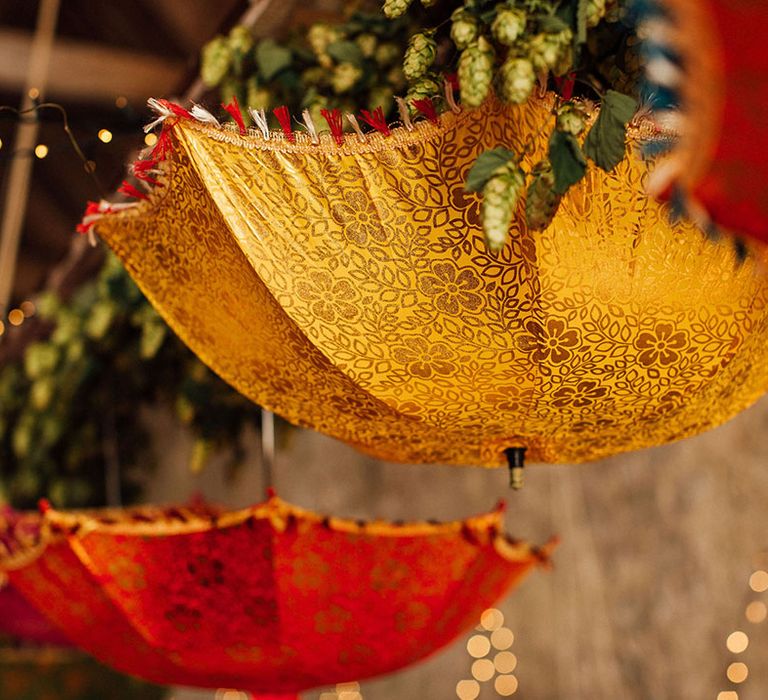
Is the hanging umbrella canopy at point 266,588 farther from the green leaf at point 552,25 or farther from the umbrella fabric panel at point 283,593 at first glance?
the green leaf at point 552,25

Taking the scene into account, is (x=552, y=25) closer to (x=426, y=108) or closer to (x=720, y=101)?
(x=426, y=108)

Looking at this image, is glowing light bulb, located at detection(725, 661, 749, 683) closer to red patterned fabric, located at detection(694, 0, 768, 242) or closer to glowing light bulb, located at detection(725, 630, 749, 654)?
glowing light bulb, located at detection(725, 630, 749, 654)

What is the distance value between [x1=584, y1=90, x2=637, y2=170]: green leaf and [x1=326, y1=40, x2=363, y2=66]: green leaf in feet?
3.48

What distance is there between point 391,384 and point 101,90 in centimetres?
358

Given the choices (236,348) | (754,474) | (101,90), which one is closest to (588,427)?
(236,348)

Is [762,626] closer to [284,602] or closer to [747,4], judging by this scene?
[284,602]

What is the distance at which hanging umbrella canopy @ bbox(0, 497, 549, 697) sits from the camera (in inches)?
72.2

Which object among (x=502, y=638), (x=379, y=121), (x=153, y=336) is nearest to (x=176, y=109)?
(x=379, y=121)

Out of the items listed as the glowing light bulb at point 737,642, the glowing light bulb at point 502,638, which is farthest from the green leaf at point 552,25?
the glowing light bulb at point 502,638

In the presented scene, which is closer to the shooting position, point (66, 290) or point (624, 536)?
point (624, 536)

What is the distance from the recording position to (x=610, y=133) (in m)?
1.16

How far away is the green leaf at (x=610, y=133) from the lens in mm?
1154

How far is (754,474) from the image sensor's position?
264cm

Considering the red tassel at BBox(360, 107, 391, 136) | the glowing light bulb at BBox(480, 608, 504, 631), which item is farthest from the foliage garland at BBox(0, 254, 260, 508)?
the red tassel at BBox(360, 107, 391, 136)
